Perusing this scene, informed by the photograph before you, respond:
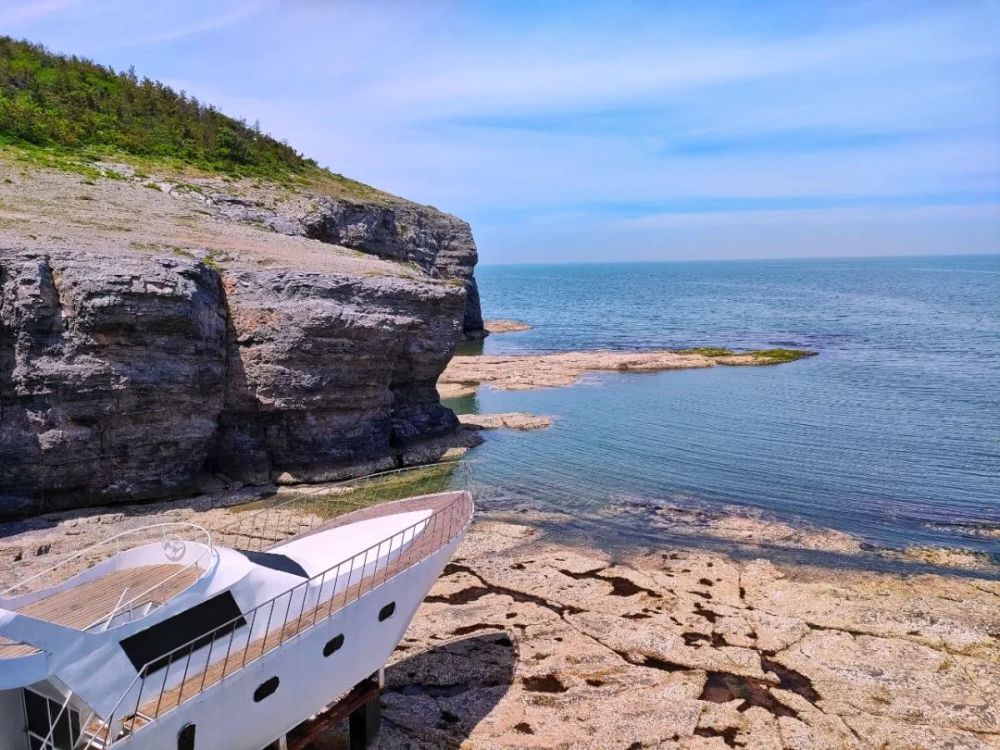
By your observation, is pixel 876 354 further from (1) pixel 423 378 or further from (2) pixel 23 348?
(2) pixel 23 348

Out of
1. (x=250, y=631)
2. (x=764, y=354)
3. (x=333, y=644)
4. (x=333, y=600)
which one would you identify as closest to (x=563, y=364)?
(x=764, y=354)

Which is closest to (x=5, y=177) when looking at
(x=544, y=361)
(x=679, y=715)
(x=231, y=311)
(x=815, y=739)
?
(x=231, y=311)

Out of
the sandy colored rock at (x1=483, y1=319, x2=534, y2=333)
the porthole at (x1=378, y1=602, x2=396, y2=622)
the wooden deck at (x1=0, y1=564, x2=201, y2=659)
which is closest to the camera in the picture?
the wooden deck at (x1=0, y1=564, x2=201, y2=659)

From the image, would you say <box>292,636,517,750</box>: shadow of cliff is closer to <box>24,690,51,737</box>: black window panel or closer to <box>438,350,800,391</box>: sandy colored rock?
<box>24,690,51,737</box>: black window panel

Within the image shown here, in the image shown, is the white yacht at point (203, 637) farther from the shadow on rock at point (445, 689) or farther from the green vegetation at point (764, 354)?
the green vegetation at point (764, 354)

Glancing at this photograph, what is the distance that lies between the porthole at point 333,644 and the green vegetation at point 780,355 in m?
48.2

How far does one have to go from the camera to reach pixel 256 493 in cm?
2414

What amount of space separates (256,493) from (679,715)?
53.2 feet

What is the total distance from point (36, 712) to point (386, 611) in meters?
4.62

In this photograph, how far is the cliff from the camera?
2045cm

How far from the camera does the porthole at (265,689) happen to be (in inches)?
380

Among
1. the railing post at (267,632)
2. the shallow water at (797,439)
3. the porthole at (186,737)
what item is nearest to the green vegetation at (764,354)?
the shallow water at (797,439)

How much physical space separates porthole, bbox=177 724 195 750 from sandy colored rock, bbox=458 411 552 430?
25.2 m

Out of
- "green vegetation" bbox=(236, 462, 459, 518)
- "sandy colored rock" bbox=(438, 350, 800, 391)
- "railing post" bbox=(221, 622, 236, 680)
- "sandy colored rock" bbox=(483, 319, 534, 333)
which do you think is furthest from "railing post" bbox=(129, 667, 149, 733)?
"sandy colored rock" bbox=(483, 319, 534, 333)
